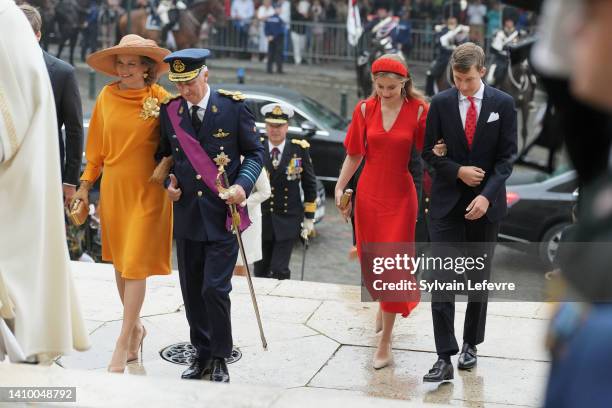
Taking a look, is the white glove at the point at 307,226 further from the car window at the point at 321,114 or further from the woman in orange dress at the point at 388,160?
the car window at the point at 321,114

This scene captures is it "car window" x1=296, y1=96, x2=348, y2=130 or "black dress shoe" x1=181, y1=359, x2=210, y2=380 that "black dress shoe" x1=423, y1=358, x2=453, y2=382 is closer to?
"black dress shoe" x1=181, y1=359, x2=210, y2=380

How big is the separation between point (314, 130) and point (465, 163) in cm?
972

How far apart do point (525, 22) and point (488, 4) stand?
1153 millimetres

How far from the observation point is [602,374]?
65.6 inches

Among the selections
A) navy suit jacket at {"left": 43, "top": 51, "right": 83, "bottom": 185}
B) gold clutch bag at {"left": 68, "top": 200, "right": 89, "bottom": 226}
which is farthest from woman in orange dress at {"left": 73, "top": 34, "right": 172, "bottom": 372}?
navy suit jacket at {"left": 43, "top": 51, "right": 83, "bottom": 185}

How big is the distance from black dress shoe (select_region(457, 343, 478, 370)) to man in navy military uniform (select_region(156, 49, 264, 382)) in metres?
1.41

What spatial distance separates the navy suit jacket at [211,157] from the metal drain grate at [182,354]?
3.01 ft

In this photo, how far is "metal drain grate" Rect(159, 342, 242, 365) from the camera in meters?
6.62

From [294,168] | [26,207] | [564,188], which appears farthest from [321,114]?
[26,207]

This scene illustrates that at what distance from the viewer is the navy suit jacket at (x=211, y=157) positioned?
19.8ft

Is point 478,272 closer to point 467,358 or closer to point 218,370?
point 467,358

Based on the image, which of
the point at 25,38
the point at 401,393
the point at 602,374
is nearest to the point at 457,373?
the point at 401,393

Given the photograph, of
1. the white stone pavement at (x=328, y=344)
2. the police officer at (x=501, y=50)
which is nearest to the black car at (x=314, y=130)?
the police officer at (x=501, y=50)

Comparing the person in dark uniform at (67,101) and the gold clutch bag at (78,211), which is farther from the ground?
the person in dark uniform at (67,101)
